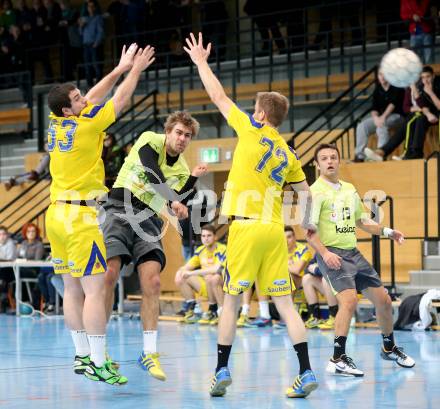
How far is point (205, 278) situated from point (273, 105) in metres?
7.33

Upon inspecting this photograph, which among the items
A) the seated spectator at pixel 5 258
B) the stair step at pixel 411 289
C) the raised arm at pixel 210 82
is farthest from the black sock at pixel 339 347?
the seated spectator at pixel 5 258

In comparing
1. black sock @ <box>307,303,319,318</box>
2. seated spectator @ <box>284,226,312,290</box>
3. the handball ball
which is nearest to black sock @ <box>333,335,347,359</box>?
black sock @ <box>307,303,319,318</box>

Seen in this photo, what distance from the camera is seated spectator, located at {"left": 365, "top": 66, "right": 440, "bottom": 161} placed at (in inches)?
579

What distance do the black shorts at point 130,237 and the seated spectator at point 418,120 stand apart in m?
7.71

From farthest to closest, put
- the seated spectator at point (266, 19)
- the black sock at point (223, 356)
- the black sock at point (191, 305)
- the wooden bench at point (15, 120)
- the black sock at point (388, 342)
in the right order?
the wooden bench at point (15, 120), the seated spectator at point (266, 19), the black sock at point (191, 305), the black sock at point (388, 342), the black sock at point (223, 356)

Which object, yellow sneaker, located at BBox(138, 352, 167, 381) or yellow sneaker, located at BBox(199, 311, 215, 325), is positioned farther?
yellow sneaker, located at BBox(199, 311, 215, 325)

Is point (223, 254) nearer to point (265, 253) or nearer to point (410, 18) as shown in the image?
point (410, 18)

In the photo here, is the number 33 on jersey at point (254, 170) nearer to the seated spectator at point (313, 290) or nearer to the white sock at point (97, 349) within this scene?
the white sock at point (97, 349)

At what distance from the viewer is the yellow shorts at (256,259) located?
6.95m

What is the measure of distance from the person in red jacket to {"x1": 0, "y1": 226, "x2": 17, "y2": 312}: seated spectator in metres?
7.32

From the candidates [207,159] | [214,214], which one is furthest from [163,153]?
[207,159]

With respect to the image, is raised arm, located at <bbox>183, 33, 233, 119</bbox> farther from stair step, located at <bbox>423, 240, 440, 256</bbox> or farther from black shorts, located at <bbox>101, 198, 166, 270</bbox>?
stair step, located at <bbox>423, 240, 440, 256</bbox>

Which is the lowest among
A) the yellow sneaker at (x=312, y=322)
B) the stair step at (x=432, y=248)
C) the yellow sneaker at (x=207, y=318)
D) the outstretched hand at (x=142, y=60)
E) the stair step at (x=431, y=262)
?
the yellow sneaker at (x=207, y=318)

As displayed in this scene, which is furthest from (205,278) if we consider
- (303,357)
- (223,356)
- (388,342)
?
(303,357)
